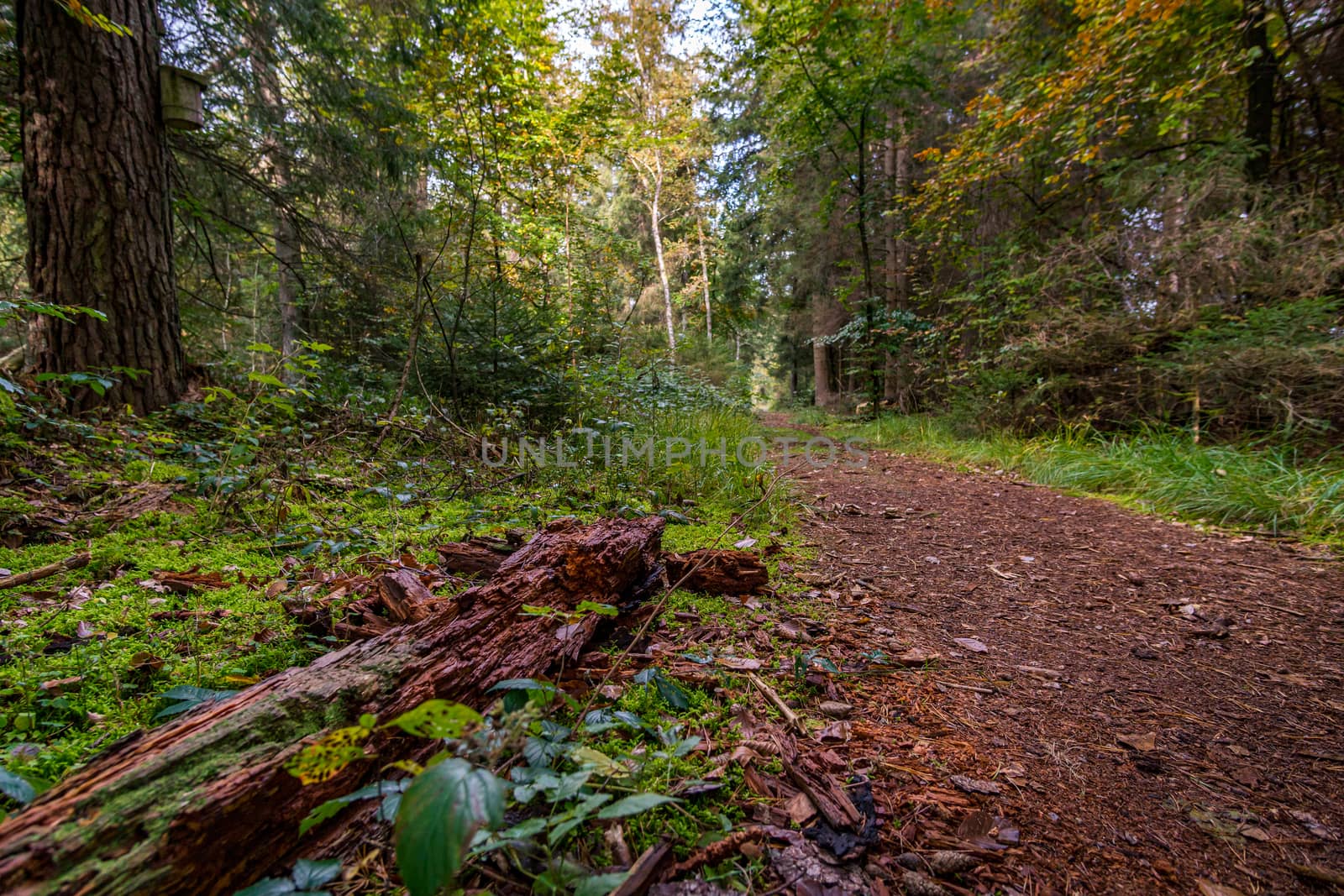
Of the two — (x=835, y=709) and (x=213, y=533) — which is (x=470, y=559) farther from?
(x=835, y=709)

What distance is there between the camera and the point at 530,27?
543 centimetres

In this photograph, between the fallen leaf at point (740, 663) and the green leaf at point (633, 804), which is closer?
the green leaf at point (633, 804)

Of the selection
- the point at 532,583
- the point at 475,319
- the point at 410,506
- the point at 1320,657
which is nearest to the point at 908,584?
the point at 1320,657

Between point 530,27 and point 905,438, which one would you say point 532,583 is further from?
point 905,438

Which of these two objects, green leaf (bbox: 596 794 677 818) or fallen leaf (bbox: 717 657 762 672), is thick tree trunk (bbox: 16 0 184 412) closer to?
fallen leaf (bbox: 717 657 762 672)

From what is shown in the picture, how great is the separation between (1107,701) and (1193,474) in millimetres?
3845

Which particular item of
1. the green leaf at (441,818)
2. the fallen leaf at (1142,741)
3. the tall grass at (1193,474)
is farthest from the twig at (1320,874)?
the tall grass at (1193,474)

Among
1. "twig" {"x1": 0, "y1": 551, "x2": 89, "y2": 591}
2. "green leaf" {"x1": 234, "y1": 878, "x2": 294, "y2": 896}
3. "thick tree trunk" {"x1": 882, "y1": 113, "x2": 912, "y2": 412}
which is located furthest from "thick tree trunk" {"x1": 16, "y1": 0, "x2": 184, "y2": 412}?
"thick tree trunk" {"x1": 882, "y1": 113, "x2": 912, "y2": 412}

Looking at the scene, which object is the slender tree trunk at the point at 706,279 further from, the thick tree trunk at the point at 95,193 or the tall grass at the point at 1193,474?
the thick tree trunk at the point at 95,193

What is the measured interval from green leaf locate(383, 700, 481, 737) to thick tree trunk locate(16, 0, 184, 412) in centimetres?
391

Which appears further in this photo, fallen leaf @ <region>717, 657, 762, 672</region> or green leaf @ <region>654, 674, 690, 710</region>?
fallen leaf @ <region>717, 657, 762, 672</region>

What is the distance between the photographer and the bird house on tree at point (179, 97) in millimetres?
3527

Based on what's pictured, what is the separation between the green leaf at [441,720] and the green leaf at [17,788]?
649 mm

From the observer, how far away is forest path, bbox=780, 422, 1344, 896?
1.07 meters
